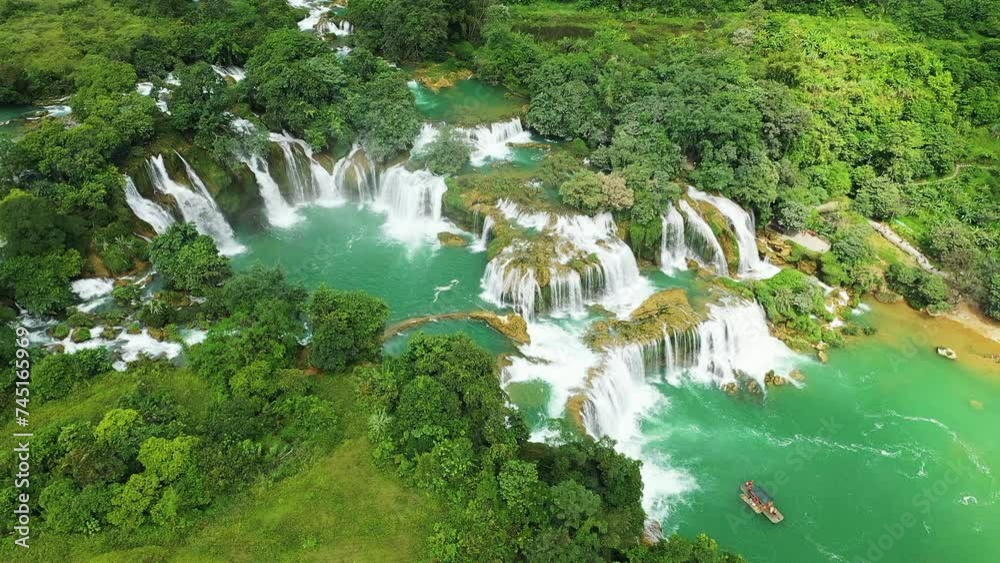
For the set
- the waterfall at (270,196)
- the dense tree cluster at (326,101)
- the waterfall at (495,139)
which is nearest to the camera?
the waterfall at (270,196)

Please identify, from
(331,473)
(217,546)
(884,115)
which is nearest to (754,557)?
(331,473)

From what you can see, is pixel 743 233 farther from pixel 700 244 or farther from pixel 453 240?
pixel 453 240

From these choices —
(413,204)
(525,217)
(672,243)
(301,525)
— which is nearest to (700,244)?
(672,243)

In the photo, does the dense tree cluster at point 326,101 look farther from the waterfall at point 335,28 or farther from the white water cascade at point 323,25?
the white water cascade at point 323,25

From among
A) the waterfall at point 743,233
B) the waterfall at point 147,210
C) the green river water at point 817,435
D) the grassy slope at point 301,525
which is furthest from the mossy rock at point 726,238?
the waterfall at point 147,210

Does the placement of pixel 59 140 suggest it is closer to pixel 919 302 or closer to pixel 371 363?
pixel 371 363

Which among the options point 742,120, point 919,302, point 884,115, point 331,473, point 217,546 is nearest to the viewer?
point 217,546
